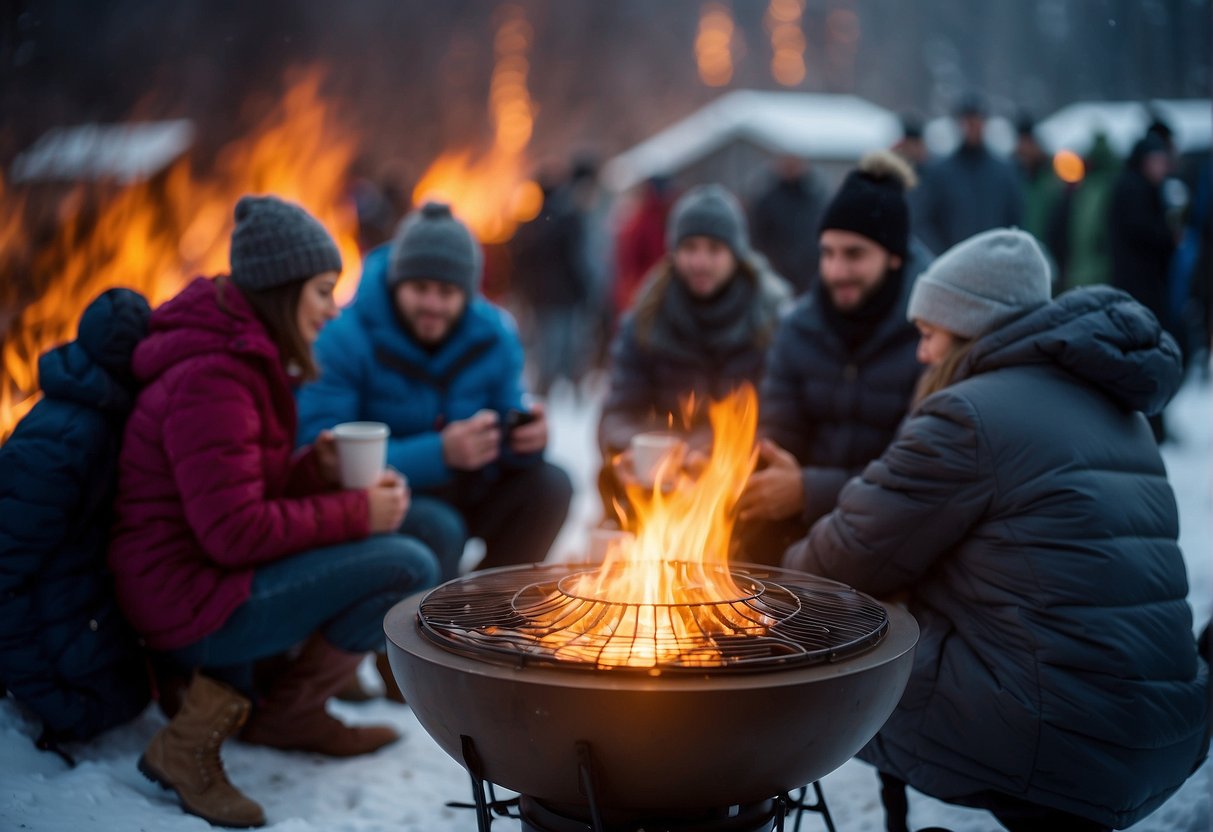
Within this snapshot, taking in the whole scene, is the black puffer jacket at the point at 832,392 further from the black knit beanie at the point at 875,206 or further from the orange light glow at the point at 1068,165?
the orange light glow at the point at 1068,165

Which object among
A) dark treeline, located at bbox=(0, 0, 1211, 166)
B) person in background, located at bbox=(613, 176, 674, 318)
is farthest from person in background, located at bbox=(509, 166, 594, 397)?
dark treeline, located at bbox=(0, 0, 1211, 166)

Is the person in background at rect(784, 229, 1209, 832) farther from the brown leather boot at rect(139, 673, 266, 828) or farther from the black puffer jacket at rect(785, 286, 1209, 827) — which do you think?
the brown leather boot at rect(139, 673, 266, 828)

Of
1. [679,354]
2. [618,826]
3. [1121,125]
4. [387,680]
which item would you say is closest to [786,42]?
[1121,125]

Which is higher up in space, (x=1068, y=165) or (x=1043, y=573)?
(x=1068, y=165)

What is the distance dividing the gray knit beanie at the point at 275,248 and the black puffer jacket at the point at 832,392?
1525 mm

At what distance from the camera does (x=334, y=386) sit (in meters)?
3.53

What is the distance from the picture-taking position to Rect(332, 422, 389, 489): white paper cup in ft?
9.14

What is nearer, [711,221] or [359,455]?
[359,455]

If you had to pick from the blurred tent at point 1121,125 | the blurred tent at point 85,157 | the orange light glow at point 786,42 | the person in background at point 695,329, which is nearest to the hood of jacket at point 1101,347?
the person in background at point 695,329

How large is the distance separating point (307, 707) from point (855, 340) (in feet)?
6.50

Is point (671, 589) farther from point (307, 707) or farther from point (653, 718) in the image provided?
point (307, 707)

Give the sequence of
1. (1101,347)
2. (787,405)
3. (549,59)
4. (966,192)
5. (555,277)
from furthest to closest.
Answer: (549,59), (555,277), (966,192), (787,405), (1101,347)

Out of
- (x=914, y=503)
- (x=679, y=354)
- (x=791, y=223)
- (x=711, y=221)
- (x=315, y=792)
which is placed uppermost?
(x=791, y=223)

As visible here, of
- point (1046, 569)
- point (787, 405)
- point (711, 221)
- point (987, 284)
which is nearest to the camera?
point (1046, 569)
